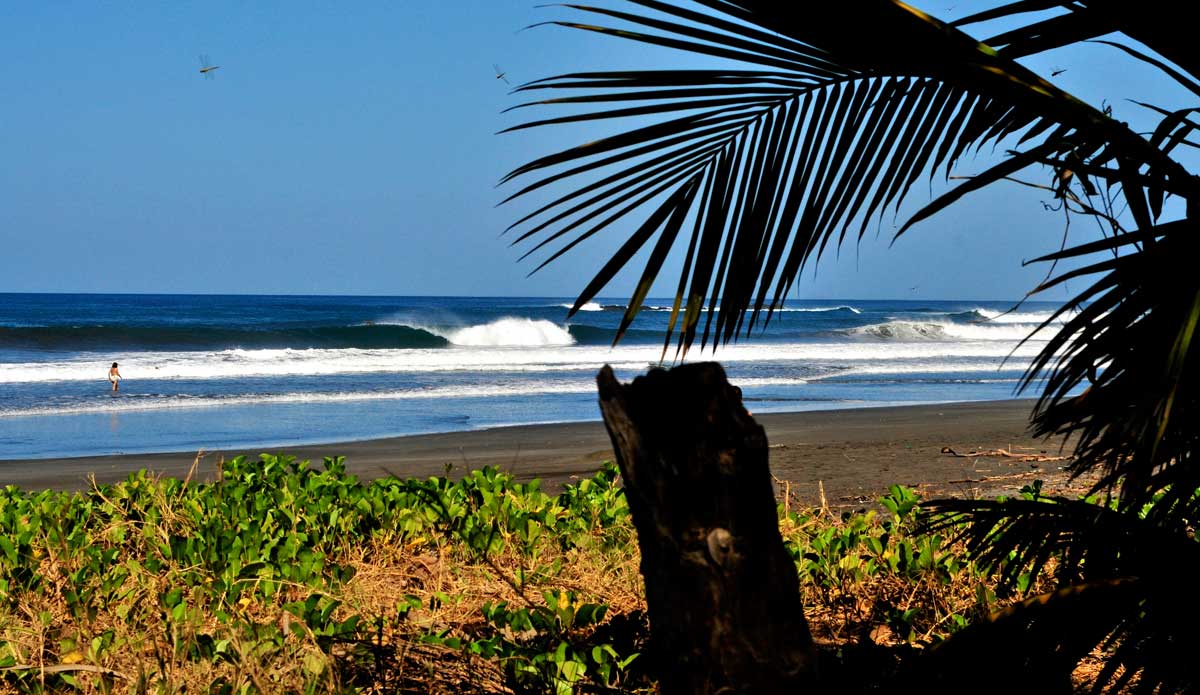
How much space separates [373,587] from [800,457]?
4937 millimetres

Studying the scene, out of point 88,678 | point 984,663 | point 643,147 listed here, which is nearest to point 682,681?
point 984,663

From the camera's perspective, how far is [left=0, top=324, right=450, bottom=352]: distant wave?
92.5 ft

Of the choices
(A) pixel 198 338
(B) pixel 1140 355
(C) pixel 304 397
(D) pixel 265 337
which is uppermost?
(B) pixel 1140 355

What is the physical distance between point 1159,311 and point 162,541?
140 inches

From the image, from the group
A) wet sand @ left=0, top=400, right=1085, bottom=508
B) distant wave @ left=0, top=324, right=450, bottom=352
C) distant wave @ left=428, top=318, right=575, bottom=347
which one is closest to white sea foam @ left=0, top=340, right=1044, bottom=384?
distant wave @ left=0, top=324, right=450, bottom=352

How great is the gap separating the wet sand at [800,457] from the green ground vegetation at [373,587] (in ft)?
3.82

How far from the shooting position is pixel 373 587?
11.9 feet

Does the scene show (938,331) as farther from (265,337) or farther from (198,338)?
(198,338)

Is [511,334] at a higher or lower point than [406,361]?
higher

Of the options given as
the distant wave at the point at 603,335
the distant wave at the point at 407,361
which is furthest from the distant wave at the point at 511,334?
the distant wave at the point at 407,361

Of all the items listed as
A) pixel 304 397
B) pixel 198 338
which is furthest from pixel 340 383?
pixel 198 338

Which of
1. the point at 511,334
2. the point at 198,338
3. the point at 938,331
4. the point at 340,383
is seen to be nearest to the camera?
the point at 340,383

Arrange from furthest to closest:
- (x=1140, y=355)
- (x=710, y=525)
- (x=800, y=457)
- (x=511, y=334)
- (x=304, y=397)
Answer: (x=511, y=334) < (x=304, y=397) < (x=800, y=457) < (x=1140, y=355) < (x=710, y=525)

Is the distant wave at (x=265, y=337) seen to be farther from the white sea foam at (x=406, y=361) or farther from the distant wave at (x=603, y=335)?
the white sea foam at (x=406, y=361)
